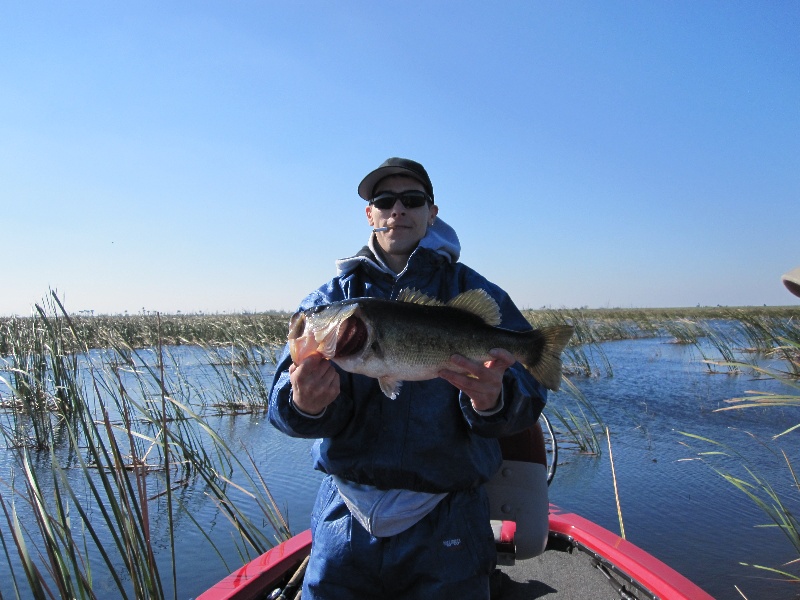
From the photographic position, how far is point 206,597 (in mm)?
3270

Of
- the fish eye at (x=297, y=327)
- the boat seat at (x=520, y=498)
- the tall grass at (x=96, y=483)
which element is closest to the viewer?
the fish eye at (x=297, y=327)

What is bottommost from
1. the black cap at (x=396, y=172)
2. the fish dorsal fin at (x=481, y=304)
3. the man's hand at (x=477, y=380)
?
the man's hand at (x=477, y=380)

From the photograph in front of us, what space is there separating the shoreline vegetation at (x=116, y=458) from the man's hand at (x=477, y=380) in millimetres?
1506

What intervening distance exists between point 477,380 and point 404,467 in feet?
1.65

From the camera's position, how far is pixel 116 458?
2.90m

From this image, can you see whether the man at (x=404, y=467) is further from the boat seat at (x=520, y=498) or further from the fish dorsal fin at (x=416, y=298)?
the boat seat at (x=520, y=498)

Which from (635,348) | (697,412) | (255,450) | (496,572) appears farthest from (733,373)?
(496,572)

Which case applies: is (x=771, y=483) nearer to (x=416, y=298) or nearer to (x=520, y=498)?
(x=520, y=498)

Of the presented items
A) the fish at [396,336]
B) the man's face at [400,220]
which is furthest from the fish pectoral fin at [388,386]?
the man's face at [400,220]

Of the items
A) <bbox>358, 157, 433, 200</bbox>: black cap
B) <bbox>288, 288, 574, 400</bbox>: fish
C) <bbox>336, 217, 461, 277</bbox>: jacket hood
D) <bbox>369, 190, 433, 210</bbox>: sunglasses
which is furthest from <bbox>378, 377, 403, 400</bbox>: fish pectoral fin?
<bbox>358, 157, 433, 200</bbox>: black cap

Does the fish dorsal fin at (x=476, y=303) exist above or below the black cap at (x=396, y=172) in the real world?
below

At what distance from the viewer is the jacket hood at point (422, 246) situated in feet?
9.78

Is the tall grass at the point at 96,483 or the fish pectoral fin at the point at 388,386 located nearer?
the fish pectoral fin at the point at 388,386

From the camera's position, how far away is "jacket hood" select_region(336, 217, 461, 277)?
2982mm
